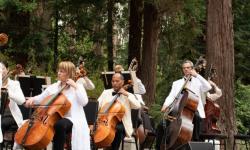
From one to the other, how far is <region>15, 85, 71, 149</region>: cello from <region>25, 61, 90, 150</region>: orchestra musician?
13 cm

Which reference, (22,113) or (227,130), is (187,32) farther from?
(22,113)

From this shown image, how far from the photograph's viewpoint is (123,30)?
20.8m

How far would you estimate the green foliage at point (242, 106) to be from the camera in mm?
18284

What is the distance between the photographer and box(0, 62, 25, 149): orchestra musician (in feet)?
27.4

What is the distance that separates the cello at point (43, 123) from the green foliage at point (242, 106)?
10215mm

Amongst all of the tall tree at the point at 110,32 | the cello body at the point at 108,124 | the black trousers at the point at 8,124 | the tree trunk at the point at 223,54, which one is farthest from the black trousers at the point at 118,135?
the tall tree at the point at 110,32

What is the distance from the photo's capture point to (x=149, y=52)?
17078 mm

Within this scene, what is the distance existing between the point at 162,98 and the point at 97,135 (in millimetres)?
9902

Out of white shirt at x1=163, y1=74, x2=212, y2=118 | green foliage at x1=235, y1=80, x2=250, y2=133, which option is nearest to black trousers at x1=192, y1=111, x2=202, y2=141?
white shirt at x1=163, y1=74, x2=212, y2=118

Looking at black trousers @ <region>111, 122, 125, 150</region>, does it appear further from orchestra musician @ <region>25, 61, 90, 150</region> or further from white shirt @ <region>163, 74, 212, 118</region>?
orchestra musician @ <region>25, 61, 90, 150</region>

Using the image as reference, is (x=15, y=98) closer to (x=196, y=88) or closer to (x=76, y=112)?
(x=76, y=112)

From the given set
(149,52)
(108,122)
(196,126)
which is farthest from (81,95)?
(149,52)

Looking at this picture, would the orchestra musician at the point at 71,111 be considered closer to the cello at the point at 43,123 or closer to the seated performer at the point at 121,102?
the cello at the point at 43,123

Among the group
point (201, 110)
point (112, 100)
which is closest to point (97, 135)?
point (112, 100)
